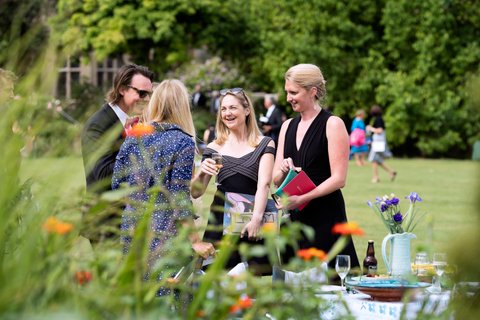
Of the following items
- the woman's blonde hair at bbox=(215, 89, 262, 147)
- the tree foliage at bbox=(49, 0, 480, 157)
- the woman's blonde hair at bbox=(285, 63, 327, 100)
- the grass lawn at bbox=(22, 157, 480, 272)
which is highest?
the tree foliage at bbox=(49, 0, 480, 157)

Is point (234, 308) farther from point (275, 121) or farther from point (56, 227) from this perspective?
point (275, 121)

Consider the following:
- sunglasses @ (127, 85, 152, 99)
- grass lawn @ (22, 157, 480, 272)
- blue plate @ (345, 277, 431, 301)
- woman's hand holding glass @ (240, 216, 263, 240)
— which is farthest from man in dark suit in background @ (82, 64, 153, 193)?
blue plate @ (345, 277, 431, 301)

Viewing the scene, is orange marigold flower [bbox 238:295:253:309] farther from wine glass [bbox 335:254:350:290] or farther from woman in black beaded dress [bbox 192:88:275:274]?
woman in black beaded dress [bbox 192:88:275:274]

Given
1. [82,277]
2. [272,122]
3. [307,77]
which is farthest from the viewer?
[272,122]

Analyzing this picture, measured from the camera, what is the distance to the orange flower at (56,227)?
2381 millimetres

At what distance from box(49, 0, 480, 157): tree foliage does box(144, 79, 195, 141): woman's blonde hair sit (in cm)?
3006

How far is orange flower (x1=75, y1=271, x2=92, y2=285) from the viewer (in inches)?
99.5

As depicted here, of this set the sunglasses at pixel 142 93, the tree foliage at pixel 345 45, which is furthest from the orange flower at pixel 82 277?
the tree foliage at pixel 345 45

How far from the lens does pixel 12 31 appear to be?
298 cm

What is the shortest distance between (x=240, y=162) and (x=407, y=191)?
13455 mm

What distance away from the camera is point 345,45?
3853 centimetres

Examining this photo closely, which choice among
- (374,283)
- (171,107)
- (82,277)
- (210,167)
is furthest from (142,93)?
(82,277)

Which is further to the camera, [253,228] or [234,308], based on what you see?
[253,228]

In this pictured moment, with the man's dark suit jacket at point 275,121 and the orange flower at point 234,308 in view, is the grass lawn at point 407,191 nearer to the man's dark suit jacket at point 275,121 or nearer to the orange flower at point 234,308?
the orange flower at point 234,308
